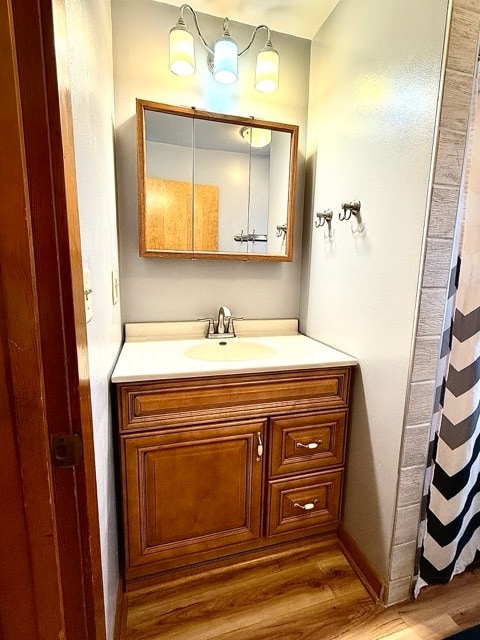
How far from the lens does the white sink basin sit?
1560mm

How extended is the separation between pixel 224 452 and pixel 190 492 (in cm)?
20

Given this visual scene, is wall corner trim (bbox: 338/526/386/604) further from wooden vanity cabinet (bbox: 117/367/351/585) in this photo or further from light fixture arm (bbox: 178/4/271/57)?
light fixture arm (bbox: 178/4/271/57)

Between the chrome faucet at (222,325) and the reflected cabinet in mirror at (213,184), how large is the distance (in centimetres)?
28

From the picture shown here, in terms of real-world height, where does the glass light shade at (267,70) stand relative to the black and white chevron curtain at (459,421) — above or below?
above

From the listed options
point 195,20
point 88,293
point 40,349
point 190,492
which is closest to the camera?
point 40,349

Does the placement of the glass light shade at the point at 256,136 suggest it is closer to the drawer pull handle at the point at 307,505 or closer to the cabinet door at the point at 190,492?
the cabinet door at the point at 190,492

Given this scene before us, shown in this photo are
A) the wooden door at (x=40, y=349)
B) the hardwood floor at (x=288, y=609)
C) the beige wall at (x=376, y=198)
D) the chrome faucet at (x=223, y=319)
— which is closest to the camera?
the wooden door at (x=40, y=349)

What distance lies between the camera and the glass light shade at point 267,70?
56.9 inches

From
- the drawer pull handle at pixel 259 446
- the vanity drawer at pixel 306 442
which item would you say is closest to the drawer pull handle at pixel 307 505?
the vanity drawer at pixel 306 442

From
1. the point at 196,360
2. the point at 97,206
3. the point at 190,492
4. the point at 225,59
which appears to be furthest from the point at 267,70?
the point at 190,492

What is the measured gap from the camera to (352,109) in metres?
1.30

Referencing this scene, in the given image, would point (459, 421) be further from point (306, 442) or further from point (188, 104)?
point (188, 104)

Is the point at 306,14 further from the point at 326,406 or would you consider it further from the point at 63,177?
the point at 326,406

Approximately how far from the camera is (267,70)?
1.46 m
